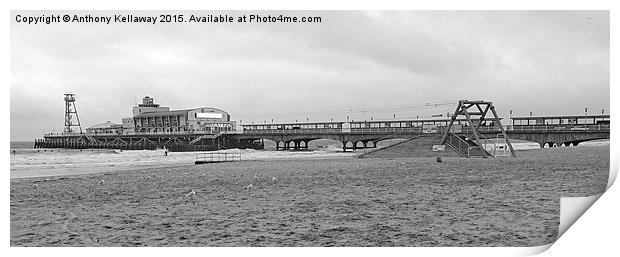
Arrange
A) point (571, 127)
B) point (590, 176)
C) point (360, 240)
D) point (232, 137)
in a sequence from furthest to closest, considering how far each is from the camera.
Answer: point (232, 137) → point (571, 127) → point (590, 176) → point (360, 240)

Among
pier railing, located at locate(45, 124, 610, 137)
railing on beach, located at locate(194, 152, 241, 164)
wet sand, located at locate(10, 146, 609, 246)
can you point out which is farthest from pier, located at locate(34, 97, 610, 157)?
wet sand, located at locate(10, 146, 609, 246)

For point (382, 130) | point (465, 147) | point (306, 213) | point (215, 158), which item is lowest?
point (215, 158)

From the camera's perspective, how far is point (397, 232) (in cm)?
682

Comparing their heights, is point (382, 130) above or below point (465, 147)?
above

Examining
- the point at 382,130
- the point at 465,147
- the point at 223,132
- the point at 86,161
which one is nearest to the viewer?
the point at 465,147

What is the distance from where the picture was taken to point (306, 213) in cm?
813

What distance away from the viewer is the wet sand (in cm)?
662

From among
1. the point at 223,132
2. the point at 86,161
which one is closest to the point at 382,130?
the point at 223,132

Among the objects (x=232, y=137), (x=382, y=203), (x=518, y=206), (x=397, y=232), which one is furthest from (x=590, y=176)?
(x=232, y=137)

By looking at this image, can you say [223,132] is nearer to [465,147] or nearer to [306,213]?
[465,147]

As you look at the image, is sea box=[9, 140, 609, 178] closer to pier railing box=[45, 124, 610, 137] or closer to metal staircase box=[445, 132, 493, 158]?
pier railing box=[45, 124, 610, 137]

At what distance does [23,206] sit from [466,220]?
8.15m

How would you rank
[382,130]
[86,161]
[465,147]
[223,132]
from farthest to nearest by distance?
[223,132]
[382,130]
[86,161]
[465,147]

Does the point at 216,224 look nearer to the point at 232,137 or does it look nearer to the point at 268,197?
the point at 268,197
